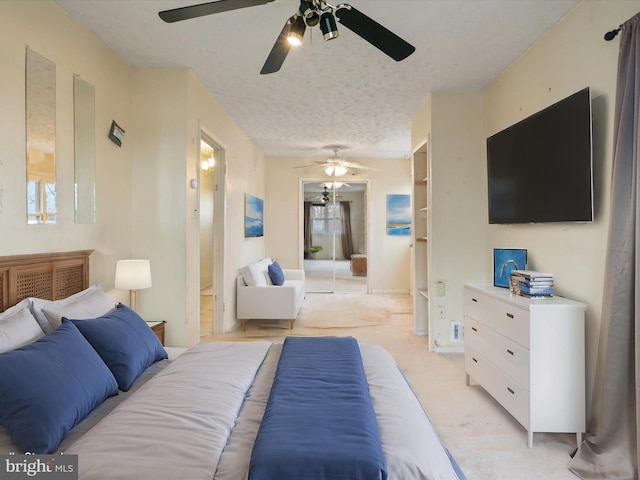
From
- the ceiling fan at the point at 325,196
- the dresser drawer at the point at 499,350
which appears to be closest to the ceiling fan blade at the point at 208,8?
the dresser drawer at the point at 499,350

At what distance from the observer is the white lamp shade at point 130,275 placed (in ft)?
8.95

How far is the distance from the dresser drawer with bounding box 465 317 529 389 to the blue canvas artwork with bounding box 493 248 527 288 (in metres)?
0.39

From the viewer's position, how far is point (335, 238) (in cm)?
754

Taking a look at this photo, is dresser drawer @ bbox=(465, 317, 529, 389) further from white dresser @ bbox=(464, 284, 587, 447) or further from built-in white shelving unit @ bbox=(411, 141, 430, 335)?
built-in white shelving unit @ bbox=(411, 141, 430, 335)

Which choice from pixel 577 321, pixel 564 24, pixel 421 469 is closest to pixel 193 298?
pixel 421 469

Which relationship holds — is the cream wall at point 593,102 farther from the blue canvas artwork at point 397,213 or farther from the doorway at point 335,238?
the doorway at point 335,238

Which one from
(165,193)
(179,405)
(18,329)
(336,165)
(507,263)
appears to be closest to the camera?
(179,405)

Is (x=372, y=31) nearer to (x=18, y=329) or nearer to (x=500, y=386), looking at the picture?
(x=18, y=329)

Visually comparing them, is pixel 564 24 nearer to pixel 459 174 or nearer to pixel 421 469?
pixel 459 174

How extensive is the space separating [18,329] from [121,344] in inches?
16.3

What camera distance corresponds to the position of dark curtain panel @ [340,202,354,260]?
7516 millimetres

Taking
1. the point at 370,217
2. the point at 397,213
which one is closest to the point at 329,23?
the point at 370,217

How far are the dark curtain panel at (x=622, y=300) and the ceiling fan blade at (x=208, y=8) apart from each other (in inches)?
74.8

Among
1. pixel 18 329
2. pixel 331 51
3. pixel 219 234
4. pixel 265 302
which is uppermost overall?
pixel 331 51
